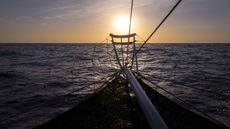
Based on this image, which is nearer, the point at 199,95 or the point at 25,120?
the point at 25,120

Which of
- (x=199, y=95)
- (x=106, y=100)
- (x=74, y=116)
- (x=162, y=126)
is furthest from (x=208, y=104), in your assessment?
(x=162, y=126)

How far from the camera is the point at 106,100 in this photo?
29.6ft

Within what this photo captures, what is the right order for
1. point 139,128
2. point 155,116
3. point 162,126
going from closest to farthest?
point 162,126, point 155,116, point 139,128

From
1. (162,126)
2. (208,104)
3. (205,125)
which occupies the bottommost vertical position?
(208,104)

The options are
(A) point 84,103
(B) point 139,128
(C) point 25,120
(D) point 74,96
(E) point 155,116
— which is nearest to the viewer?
(E) point 155,116

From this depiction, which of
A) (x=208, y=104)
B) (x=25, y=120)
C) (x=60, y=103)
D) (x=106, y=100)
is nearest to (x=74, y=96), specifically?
(x=60, y=103)

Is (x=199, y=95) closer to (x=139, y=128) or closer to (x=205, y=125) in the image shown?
(x=205, y=125)

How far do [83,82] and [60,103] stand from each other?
24.0 ft

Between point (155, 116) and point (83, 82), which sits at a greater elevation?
point (155, 116)

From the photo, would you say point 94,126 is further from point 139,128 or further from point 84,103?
point 84,103

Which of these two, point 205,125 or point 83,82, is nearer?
point 205,125

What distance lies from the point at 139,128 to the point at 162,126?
1648 mm

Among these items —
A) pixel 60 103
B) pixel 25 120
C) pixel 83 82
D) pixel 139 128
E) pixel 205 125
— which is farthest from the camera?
pixel 83 82

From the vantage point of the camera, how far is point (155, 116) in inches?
203
